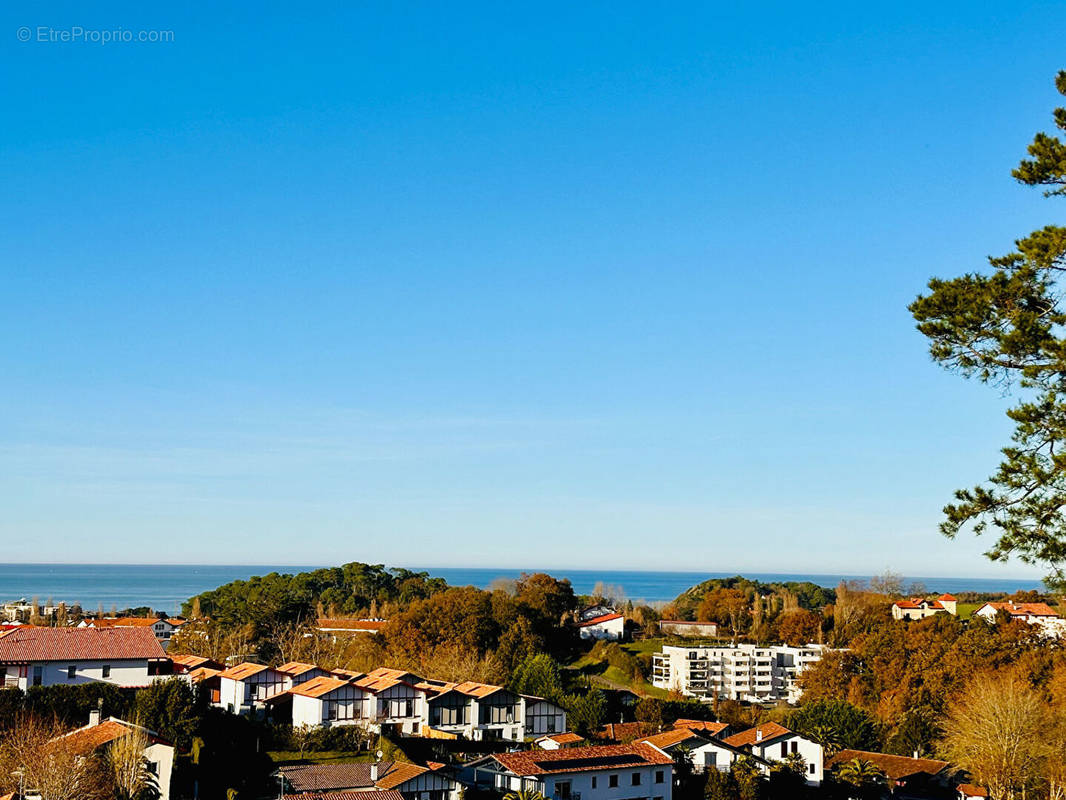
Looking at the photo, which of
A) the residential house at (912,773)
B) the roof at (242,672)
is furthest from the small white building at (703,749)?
the roof at (242,672)

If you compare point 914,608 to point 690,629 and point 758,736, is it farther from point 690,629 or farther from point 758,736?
point 758,736

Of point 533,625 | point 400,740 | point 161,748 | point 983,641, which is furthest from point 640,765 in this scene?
point 533,625

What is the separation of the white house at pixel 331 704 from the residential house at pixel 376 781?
33.0 feet

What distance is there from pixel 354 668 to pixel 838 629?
43862 millimetres

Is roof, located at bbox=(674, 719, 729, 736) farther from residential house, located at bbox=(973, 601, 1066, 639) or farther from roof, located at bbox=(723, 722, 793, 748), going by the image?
residential house, located at bbox=(973, 601, 1066, 639)

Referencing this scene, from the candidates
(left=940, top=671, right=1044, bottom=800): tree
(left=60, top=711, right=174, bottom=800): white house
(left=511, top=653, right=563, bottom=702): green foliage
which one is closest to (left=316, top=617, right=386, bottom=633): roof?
(left=511, top=653, right=563, bottom=702): green foliage

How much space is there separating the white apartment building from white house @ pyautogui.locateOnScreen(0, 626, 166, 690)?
41.5 meters

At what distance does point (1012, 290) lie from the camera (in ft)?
49.5

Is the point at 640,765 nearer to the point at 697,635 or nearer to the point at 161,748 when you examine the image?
the point at 161,748

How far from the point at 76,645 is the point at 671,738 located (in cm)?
2663

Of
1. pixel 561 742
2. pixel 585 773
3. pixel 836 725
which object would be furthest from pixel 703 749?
pixel 836 725

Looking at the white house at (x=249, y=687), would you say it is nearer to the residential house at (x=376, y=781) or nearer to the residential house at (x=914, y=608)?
the residential house at (x=376, y=781)

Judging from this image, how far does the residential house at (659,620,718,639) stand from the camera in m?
94.1

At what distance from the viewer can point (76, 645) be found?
44031 mm
